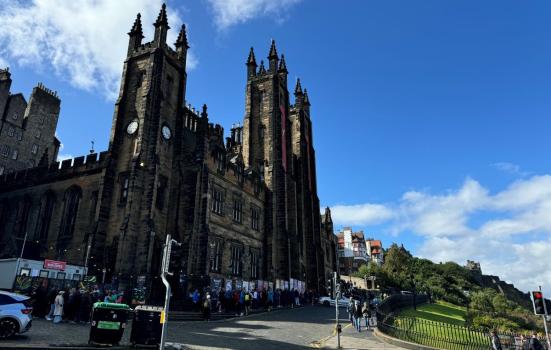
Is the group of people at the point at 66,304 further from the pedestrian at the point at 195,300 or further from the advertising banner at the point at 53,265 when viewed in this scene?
the pedestrian at the point at 195,300

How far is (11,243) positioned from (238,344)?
973 inches

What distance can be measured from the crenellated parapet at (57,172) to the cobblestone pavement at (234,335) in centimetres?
1681

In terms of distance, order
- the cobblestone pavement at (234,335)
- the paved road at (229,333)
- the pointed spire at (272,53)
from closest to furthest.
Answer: the cobblestone pavement at (234,335), the paved road at (229,333), the pointed spire at (272,53)

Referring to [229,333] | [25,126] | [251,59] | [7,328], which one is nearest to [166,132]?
[229,333]

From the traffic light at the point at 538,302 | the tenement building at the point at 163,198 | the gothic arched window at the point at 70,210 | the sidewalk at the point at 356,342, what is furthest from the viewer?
the gothic arched window at the point at 70,210

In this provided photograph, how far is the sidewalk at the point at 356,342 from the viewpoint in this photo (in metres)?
16.6

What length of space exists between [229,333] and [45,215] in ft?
80.1

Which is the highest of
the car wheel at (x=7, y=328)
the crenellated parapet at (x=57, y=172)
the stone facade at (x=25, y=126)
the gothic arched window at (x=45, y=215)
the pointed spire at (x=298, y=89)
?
the pointed spire at (x=298, y=89)

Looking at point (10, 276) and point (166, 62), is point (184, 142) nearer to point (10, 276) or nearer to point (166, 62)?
point (166, 62)

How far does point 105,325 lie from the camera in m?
12.6

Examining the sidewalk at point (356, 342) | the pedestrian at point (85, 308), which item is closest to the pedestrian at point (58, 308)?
the pedestrian at point (85, 308)

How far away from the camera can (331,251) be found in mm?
64125

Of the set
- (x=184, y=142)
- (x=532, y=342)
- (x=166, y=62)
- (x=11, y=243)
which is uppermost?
(x=166, y=62)

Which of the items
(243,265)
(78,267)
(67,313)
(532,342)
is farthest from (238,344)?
(243,265)
